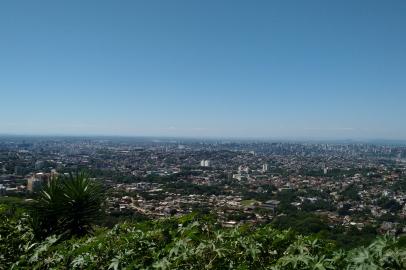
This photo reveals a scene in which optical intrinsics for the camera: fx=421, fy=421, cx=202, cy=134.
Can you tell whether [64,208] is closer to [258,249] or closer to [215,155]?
[258,249]

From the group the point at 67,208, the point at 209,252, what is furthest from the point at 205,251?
the point at 67,208

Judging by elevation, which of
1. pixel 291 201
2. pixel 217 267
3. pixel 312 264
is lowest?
pixel 291 201

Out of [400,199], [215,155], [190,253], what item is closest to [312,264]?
[190,253]

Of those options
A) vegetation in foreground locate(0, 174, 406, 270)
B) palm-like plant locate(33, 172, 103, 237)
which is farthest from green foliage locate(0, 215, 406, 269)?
palm-like plant locate(33, 172, 103, 237)

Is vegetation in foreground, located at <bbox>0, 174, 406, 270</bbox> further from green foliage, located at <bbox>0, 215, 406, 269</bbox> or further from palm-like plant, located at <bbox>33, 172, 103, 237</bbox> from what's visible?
palm-like plant, located at <bbox>33, 172, 103, 237</bbox>

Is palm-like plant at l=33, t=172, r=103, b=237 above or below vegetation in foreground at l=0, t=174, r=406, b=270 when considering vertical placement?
below

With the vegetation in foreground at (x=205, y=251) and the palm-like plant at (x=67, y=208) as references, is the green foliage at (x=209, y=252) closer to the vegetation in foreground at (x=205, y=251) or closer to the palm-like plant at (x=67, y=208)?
the vegetation in foreground at (x=205, y=251)

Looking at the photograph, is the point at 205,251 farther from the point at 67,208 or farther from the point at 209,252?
the point at 67,208

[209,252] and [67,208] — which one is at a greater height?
[209,252]
